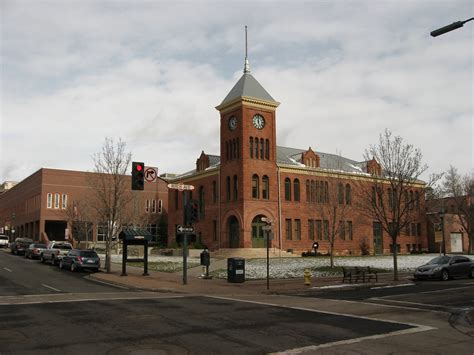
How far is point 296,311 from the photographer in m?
15.1

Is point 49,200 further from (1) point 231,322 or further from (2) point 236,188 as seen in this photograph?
(1) point 231,322

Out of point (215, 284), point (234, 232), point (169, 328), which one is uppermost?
point (234, 232)

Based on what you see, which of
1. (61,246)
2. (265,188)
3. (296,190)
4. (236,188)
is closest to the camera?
(61,246)

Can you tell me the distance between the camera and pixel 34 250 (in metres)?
44.4

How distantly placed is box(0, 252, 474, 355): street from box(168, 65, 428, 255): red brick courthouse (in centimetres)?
2764

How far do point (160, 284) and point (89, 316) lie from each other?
11021 mm

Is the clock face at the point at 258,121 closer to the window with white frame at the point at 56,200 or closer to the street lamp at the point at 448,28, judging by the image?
the street lamp at the point at 448,28

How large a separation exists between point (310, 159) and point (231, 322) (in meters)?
43.4

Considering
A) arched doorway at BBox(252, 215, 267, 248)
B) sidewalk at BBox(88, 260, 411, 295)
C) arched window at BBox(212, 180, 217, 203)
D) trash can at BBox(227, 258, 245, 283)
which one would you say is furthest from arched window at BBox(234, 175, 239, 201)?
trash can at BBox(227, 258, 245, 283)

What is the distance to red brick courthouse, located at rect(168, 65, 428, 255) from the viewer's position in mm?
48156

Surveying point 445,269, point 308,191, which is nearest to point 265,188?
point 308,191

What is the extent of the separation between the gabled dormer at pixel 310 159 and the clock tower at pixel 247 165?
552 cm

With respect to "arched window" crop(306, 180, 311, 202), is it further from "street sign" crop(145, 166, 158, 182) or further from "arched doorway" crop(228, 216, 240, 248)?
"street sign" crop(145, 166, 158, 182)

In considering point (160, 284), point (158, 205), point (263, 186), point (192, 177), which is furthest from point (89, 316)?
point (158, 205)
